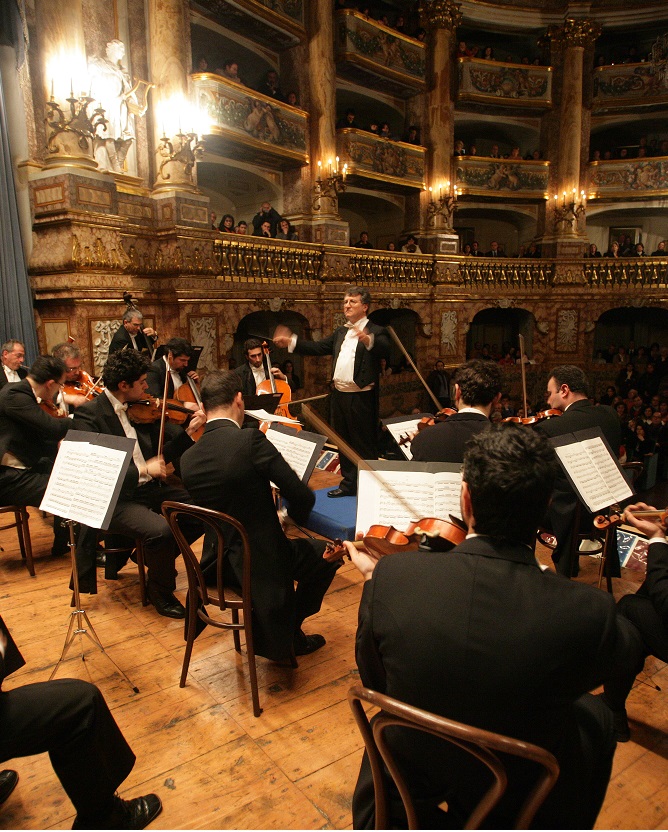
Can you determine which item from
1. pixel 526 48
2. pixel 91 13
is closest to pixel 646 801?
pixel 91 13

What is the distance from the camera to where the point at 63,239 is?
6375 millimetres

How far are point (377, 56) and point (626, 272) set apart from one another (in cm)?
866

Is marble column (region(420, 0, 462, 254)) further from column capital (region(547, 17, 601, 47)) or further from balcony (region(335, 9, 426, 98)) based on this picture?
column capital (region(547, 17, 601, 47))

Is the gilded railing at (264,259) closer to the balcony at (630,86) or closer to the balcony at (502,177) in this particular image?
the balcony at (502,177)

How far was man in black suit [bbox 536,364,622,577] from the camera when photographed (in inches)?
141

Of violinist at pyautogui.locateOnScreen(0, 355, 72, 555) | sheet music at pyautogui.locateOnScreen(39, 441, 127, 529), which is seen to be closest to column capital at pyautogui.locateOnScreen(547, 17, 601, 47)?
violinist at pyautogui.locateOnScreen(0, 355, 72, 555)

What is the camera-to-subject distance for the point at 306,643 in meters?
3.10

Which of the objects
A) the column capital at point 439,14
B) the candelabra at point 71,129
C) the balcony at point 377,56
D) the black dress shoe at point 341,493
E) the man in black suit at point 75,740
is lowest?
the black dress shoe at point 341,493

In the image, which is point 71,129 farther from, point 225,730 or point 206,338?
point 225,730

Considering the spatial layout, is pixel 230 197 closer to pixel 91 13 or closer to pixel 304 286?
pixel 304 286

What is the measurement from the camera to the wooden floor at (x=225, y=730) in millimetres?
2094

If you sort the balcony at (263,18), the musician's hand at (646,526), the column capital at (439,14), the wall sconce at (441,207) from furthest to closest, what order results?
1. the wall sconce at (441,207)
2. the column capital at (439,14)
3. the balcony at (263,18)
4. the musician's hand at (646,526)

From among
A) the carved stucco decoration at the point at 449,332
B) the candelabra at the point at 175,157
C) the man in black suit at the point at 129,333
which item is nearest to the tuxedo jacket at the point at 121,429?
the man in black suit at the point at 129,333

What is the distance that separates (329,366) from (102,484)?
897 cm
